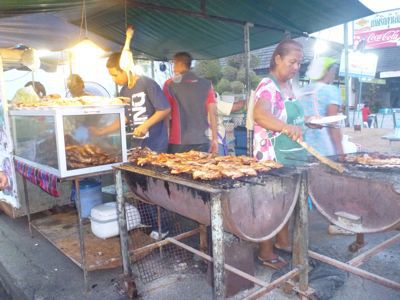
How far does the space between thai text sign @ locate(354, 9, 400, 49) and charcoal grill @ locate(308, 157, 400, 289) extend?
696 inches

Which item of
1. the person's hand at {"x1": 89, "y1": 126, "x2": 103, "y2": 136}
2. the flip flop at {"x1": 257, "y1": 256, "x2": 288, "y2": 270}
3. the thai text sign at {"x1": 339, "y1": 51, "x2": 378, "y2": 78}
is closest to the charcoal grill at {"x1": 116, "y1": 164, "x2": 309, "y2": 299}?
the flip flop at {"x1": 257, "y1": 256, "x2": 288, "y2": 270}

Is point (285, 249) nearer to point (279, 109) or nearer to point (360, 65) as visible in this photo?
point (279, 109)

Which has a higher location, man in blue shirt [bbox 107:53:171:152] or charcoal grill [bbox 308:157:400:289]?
man in blue shirt [bbox 107:53:171:152]

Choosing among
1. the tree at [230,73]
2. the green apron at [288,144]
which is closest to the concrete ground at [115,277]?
the green apron at [288,144]

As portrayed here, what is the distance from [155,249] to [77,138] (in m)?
1.66

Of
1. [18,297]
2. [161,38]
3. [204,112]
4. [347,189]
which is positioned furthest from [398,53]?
[18,297]

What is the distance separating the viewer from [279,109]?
123 inches

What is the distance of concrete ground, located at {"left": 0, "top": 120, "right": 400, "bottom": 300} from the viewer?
310 centimetres

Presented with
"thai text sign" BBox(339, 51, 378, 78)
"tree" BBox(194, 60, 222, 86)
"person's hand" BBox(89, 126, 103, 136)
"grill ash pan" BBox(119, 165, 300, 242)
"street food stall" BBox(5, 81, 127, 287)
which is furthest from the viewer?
"thai text sign" BBox(339, 51, 378, 78)

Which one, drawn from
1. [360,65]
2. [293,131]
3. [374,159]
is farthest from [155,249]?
[360,65]

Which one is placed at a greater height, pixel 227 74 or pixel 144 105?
pixel 227 74

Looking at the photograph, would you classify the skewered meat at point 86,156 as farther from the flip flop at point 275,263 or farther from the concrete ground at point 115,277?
the flip flop at point 275,263

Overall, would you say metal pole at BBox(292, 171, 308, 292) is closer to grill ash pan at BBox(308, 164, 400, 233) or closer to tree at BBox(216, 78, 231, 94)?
grill ash pan at BBox(308, 164, 400, 233)

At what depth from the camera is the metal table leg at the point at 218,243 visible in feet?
6.52
